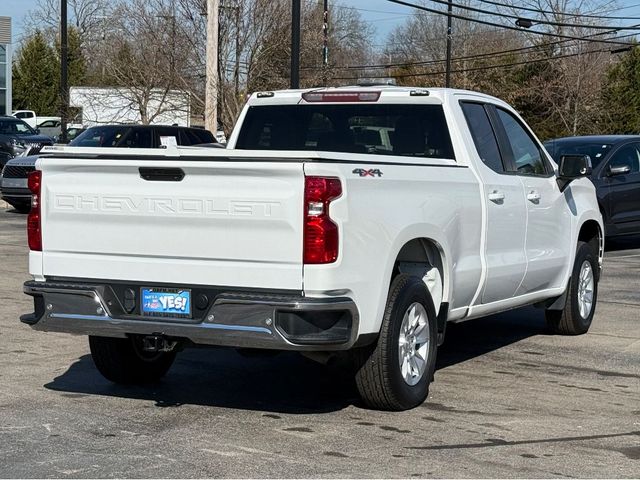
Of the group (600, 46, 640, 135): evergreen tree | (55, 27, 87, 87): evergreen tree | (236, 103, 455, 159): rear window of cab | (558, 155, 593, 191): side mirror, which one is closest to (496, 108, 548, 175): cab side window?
(558, 155, 593, 191): side mirror

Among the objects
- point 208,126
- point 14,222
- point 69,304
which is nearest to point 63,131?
point 208,126

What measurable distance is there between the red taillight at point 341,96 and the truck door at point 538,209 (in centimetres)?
104

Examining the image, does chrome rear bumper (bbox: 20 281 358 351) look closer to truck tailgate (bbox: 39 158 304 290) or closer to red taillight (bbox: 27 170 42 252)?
truck tailgate (bbox: 39 158 304 290)

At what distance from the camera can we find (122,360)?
789 centimetres

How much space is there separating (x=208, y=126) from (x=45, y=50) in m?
44.2

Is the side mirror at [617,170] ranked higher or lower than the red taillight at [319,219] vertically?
lower

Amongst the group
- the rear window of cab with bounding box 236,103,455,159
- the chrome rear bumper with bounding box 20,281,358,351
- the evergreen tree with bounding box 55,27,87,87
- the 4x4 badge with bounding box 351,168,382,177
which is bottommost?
the chrome rear bumper with bounding box 20,281,358,351

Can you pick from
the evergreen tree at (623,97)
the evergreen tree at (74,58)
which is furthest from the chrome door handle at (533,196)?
the evergreen tree at (74,58)

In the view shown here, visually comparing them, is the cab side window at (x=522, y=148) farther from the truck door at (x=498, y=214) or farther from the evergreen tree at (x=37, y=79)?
the evergreen tree at (x=37, y=79)

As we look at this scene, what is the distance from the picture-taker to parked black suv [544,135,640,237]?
692 inches

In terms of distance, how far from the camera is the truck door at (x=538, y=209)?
9062 millimetres

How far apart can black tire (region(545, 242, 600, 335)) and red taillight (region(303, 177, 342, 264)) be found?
4192 millimetres

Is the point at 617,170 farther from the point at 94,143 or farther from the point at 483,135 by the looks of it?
the point at 94,143

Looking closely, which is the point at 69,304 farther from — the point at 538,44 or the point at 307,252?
the point at 538,44
